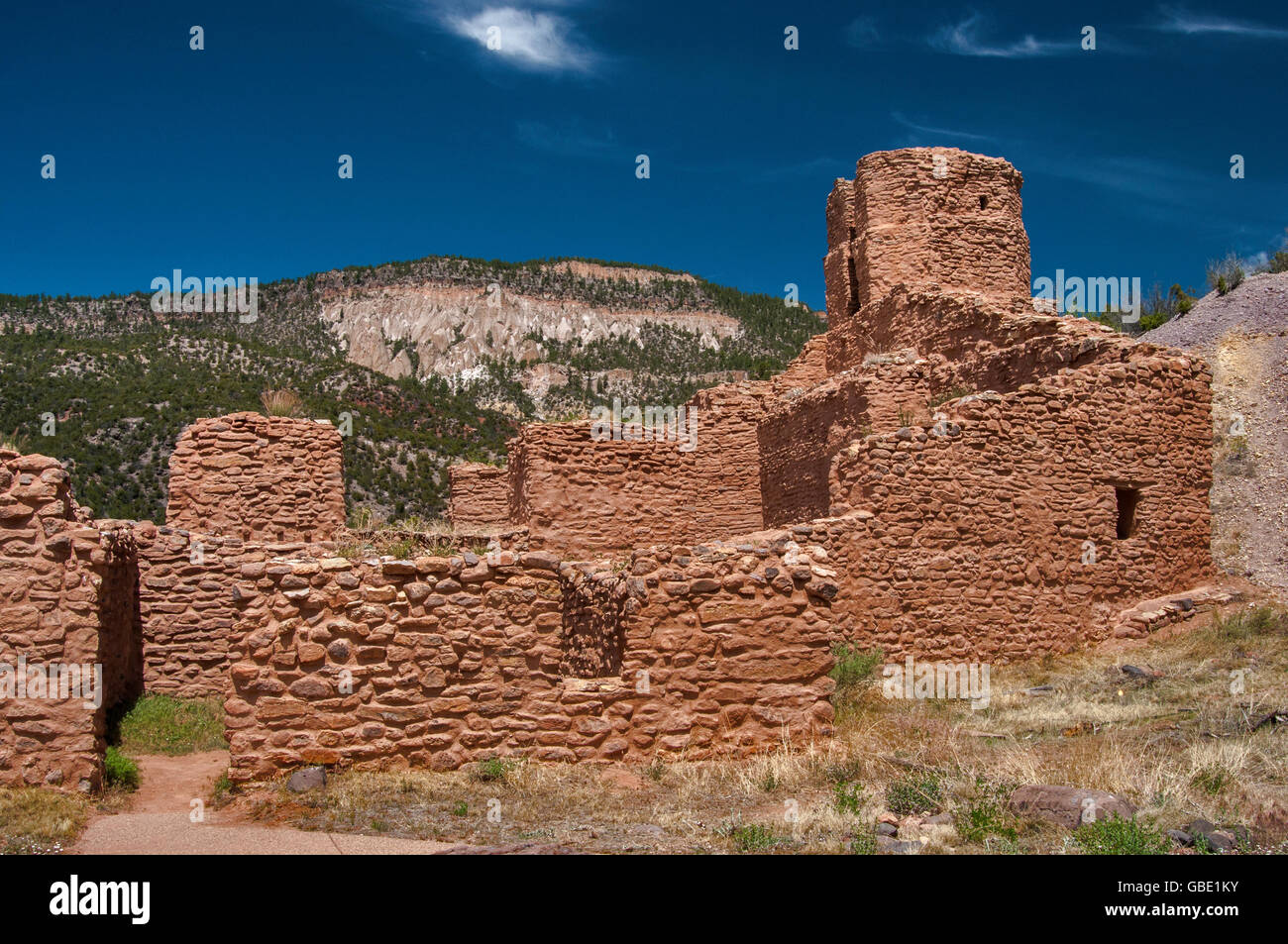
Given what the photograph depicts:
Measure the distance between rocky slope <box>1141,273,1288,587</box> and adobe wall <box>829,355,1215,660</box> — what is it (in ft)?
3.21

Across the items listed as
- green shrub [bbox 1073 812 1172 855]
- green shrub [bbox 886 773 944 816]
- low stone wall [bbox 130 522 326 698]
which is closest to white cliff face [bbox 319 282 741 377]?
low stone wall [bbox 130 522 326 698]

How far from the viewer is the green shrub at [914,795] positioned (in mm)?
5781

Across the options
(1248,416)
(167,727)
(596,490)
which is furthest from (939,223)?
(167,727)

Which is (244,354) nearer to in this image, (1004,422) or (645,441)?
(645,441)

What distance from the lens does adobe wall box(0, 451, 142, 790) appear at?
6.92 m

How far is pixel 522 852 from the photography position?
4926 millimetres

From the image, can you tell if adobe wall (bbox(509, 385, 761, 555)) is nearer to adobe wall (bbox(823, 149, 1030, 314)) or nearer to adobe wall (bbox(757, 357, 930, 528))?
adobe wall (bbox(757, 357, 930, 528))

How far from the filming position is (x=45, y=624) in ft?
23.3

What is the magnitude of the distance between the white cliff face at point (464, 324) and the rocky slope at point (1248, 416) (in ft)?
250

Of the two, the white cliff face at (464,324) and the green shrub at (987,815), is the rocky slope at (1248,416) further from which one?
the white cliff face at (464,324)

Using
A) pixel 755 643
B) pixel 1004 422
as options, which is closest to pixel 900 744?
pixel 755 643

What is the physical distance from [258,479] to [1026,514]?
9.39m

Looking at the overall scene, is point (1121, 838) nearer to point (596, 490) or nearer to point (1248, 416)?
point (596, 490)

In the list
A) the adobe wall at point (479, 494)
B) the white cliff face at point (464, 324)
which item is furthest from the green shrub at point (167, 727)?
the white cliff face at point (464, 324)
